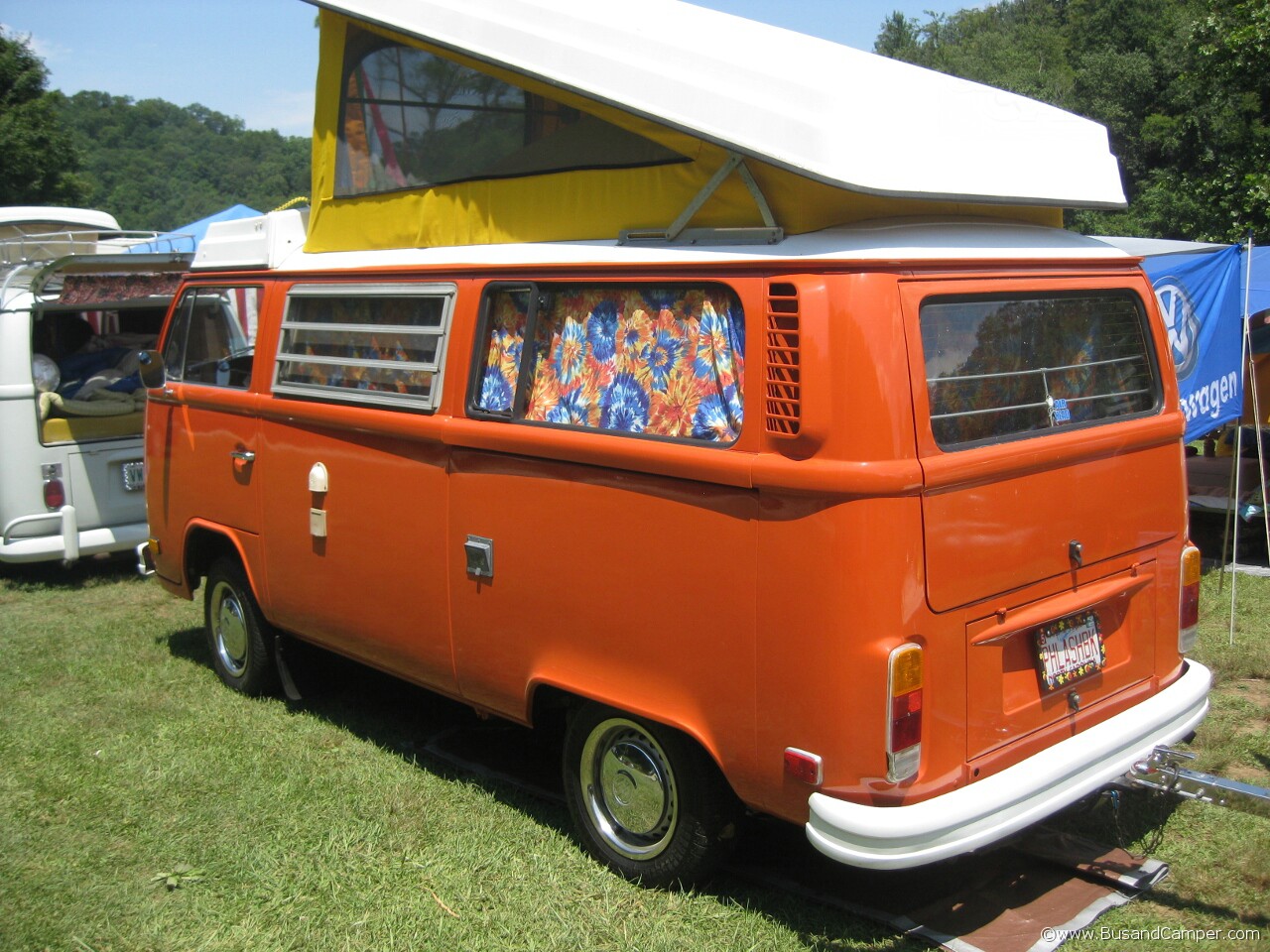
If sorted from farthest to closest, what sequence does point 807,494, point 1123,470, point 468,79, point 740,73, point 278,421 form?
1. point 278,421
2. point 468,79
3. point 1123,470
4. point 740,73
5. point 807,494

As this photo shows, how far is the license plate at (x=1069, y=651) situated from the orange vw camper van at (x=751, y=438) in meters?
0.01

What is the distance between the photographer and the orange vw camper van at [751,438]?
3.21 m

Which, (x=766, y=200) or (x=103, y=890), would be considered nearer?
(x=766, y=200)

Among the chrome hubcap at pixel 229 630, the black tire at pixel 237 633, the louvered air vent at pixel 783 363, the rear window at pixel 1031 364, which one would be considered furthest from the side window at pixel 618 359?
the chrome hubcap at pixel 229 630

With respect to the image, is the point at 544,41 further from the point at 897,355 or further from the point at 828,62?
the point at 897,355

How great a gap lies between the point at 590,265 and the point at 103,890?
113 inches

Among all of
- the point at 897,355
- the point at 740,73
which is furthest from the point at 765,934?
the point at 740,73

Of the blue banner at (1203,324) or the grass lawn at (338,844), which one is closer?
the grass lawn at (338,844)

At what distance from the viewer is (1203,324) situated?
785 centimetres

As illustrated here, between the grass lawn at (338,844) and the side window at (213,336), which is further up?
the side window at (213,336)

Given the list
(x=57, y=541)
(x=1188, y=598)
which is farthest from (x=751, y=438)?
(x=57, y=541)

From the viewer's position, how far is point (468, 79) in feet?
15.0

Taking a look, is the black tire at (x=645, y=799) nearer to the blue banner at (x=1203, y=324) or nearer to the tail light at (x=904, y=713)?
the tail light at (x=904, y=713)

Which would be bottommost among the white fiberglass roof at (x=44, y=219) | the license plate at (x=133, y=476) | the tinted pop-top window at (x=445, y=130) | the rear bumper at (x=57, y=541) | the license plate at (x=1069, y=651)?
the rear bumper at (x=57, y=541)
